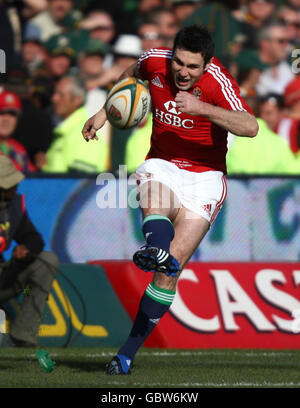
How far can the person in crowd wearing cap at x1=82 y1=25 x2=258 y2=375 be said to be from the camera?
7.25m

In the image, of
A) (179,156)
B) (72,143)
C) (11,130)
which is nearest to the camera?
(179,156)

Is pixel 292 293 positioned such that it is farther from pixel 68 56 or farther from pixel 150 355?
pixel 68 56

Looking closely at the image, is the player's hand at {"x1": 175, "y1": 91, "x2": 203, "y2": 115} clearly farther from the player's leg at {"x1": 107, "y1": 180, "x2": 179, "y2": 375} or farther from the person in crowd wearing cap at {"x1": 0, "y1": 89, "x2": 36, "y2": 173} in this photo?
the person in crowd wearing cap at {"x1": 0, "y1": 89, "x2": 36, "y2": 173}

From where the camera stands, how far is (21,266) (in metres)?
10.0

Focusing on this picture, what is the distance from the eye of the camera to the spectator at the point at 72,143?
11750mm

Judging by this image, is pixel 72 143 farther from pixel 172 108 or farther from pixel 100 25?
pixel 172 108

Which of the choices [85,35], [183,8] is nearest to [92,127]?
[85,35]

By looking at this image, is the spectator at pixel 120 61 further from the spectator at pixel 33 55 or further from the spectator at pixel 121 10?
the spectator at pixel 121 10

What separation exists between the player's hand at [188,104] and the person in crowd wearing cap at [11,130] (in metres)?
4.76

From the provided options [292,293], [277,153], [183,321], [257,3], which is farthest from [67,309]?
[257,3]

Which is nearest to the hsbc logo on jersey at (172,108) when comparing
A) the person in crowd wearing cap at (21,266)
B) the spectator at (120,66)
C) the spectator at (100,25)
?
the person in crowd wearing cap at (21,266)

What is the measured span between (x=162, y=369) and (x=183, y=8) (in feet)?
27.6

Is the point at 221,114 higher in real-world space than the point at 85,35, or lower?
higher

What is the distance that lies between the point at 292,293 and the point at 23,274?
2.59 m
